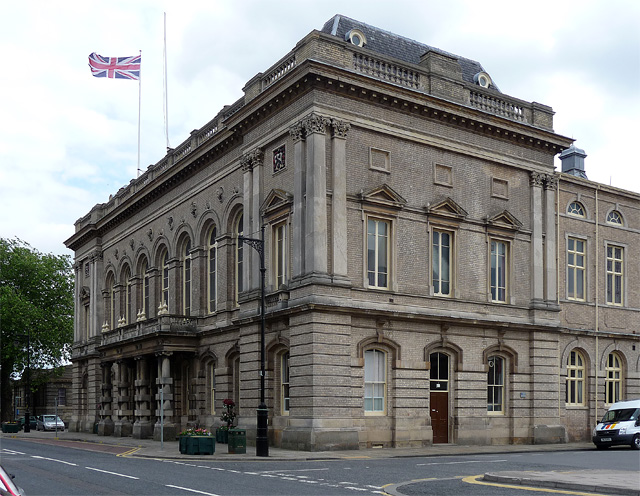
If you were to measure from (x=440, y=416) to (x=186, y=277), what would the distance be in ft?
55.3

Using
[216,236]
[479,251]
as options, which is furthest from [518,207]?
[216,236]

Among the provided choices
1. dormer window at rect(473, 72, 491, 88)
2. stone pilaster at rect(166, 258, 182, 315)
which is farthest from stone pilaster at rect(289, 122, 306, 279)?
stone pilaster at rect(166, 258, 182, 315)

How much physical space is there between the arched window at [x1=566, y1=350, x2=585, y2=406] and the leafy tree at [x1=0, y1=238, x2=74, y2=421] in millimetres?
47443

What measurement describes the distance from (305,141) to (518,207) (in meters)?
11.4

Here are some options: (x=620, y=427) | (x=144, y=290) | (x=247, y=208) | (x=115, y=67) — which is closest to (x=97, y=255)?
(x=144, y=290)

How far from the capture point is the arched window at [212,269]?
4144 centimetres

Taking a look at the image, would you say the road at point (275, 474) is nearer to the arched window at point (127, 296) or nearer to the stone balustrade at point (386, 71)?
the stone balustrade at point (386, 71)

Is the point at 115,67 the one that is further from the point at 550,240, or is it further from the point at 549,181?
the point at 550,240

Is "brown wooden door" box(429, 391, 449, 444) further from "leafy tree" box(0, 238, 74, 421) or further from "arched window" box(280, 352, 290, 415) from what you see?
"leafy tree" box(0, 238, 74, 421)

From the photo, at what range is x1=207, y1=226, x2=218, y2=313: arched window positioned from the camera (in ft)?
136

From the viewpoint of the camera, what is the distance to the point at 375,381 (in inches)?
1275

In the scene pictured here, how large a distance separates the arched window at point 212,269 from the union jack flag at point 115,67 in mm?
12961

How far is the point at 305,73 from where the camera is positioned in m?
31.8

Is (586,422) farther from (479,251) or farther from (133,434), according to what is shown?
(133,434)
